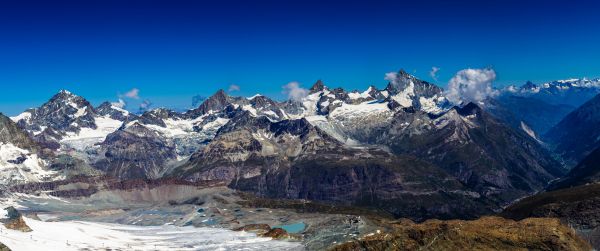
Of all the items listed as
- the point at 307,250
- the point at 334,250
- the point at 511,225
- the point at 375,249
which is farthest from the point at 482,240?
the point at 307,250

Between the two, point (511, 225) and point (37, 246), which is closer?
point (511, 225)

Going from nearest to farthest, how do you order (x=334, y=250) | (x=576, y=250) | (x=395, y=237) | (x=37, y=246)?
1. (x=576, y=250)
2. (x=395, y=237)
3. (x=334, y=250)
4. (x=37, y=246)

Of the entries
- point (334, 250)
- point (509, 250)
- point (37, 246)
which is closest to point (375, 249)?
point (334, 250)

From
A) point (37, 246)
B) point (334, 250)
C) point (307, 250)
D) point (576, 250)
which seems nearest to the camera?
point (576, 250)

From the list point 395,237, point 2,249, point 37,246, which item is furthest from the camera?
point 37,246

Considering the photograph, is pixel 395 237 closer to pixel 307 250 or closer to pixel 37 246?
pixel 307 250

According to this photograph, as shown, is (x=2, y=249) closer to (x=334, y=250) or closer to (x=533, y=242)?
(x=334, y=250)
